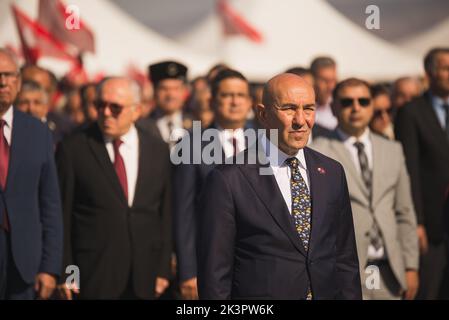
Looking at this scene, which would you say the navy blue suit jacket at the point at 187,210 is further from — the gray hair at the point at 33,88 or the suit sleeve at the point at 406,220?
the gray hair at the point at 33,88

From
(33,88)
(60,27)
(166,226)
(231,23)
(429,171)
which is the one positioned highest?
(231,23)

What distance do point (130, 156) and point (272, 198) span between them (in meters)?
2.72

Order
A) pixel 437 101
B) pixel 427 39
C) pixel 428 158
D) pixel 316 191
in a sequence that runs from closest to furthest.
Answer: pixel 316 191 → pixel 428 158 → pixel 437 101 → pixel 427 39

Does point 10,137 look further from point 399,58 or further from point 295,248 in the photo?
point 399,58

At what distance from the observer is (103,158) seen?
7.45m

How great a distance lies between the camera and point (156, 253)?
764 cm

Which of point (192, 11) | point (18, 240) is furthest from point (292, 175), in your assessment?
point (192, 11)

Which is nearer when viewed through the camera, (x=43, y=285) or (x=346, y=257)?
(x=346, y=257)

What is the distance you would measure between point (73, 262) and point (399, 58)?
14.1 meters

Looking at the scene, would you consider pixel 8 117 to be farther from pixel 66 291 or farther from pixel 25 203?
pixel 66 291

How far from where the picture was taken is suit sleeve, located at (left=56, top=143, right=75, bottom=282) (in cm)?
731

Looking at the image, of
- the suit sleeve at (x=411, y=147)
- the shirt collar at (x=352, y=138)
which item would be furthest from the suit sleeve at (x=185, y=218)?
the suit sleeve at (x=411, y=147)

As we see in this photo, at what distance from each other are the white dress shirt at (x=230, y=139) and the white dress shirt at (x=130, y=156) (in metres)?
0.67

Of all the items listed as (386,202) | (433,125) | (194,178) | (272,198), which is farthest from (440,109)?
(272,198)
